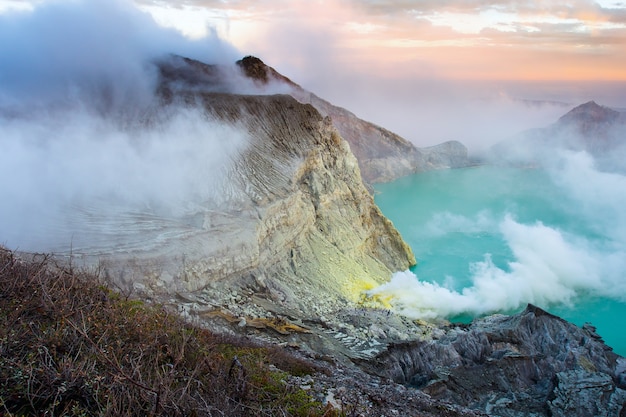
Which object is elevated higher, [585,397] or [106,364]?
[106,364]

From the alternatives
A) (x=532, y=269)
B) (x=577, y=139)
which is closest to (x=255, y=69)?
(x=532, y=269)

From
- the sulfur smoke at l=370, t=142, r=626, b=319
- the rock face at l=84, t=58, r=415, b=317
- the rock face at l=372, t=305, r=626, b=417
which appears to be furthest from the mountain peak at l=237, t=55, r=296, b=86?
the rock face at l=372, t=305, r=626, b=417

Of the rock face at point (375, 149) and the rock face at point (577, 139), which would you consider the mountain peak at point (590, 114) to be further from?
the rock face at point (375, 149)

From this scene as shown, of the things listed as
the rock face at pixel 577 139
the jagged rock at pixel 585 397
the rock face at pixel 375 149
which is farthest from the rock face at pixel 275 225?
the rock face at pixel 577 139

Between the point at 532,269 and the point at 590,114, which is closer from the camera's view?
the point at 532,269

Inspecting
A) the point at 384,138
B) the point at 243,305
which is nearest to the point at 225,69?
the point at 243,305

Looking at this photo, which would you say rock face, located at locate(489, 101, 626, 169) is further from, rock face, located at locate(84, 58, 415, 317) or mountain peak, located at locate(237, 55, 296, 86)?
rock face, located at locate(84, 58, 415, 317)

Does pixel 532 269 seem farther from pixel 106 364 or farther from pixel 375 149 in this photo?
pixel 375 149
